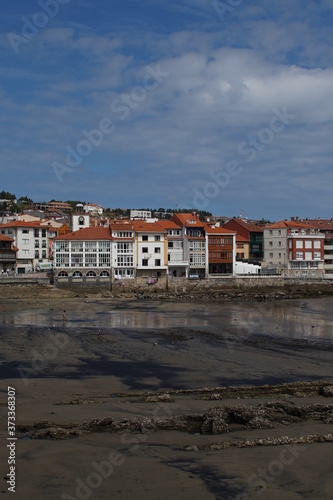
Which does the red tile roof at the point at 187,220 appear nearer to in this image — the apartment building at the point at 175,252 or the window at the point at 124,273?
the apartment building at the point at 175,252

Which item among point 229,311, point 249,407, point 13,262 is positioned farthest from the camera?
point 13,262

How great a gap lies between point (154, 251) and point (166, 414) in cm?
6444

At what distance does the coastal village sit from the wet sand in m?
43.9

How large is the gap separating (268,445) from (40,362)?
12521mm

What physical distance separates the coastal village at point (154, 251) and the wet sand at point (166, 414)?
43.9 metres

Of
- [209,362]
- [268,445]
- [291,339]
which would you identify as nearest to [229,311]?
[291,339]

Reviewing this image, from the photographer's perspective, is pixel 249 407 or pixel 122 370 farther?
pixel 122 370

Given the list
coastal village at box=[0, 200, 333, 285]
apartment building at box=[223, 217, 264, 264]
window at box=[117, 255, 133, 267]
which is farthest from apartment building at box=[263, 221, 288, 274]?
window at box=[117, 255, 133, 267]

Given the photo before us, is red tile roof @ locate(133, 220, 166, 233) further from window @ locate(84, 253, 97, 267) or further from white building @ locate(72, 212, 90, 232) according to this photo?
white building @ locate(72, 212, 90, 232)

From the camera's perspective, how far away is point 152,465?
335 inches

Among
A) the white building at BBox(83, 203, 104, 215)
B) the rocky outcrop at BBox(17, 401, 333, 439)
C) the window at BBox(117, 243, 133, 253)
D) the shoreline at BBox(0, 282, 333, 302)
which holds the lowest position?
the shoreline at BBox(0, 282, 333, 302)

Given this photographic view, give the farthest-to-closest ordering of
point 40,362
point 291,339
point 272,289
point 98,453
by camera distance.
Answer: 1. point 272,289
2. point 291,339
3. point 40,362
4. point 98,453

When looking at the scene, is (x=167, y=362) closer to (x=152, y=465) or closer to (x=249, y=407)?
(x=249, y=407)

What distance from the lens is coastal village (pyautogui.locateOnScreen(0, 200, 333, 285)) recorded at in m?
73.6
